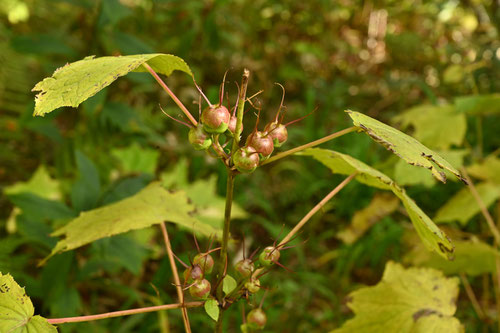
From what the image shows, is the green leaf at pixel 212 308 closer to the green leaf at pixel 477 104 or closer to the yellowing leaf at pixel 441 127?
the yellowing leaf at pixel 441 127

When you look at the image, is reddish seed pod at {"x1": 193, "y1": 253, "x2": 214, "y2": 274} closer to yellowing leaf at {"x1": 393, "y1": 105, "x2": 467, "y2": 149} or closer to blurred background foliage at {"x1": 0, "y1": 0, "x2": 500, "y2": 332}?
blurred background foliage at {"x1": 0, "y1": 0, "x2": 500, "y2": 332}

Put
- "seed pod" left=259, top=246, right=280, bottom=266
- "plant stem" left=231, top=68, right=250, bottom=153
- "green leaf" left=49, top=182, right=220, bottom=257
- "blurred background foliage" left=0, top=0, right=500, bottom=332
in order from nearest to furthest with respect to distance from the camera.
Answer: "plant stem" left=231, top=68, right=250, bottom=153 → "seed pod" left=259, top=246, right=280, bottom=266 → "green leaf" left=49, top=182, right=220, bottom=257 → "blurred background foliage" left=0, top=0, right=500, bottom=332

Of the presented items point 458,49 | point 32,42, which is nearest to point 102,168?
point 32,42

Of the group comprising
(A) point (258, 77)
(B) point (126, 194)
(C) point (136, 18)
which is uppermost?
(C) point (136, 18)

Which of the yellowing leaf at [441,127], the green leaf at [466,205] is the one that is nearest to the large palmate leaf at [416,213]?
the green leaf at [466,205]

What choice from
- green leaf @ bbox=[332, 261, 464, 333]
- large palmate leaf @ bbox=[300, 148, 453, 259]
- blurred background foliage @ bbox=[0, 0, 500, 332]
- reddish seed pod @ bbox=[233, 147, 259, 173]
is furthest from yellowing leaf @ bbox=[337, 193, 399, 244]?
reddish seed pod @ bbox=[233, 147, 259, 173]

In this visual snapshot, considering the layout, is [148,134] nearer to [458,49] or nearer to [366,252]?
[366,252]

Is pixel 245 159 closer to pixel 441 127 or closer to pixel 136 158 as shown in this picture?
pixel 441 127

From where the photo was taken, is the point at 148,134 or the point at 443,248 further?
the point at 148,134
